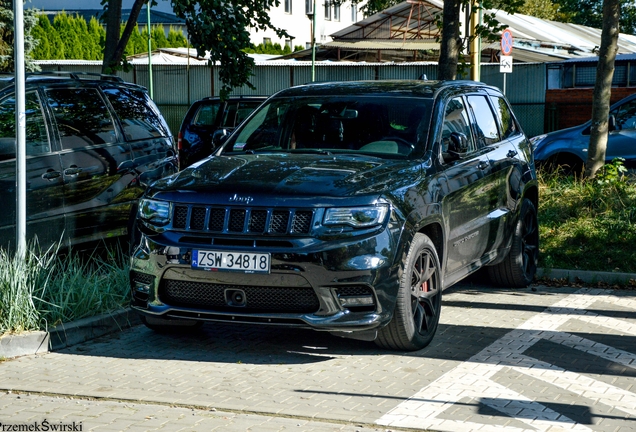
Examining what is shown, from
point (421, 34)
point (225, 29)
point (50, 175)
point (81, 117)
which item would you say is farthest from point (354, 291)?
point (421, 34)

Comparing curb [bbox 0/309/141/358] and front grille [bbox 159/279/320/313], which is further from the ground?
front grille [bbox 159/279/320/313]

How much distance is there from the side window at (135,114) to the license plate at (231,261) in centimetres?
343

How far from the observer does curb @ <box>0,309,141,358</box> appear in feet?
21.7

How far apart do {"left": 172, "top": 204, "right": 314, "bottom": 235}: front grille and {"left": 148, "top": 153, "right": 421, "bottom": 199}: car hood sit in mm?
129

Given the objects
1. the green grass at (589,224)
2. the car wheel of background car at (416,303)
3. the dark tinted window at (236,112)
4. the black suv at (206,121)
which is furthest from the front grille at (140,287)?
the dark tinted window at (236,112)

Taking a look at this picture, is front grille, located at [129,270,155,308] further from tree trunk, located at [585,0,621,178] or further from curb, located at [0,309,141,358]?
tree trunk, located at [585,0,621,178]

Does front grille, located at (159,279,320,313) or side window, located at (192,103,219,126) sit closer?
front grille, located at (159,279,320,313)

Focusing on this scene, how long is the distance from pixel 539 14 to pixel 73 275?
6456cm

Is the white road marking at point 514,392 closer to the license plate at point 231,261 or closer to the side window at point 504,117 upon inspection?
the license plate at point 231,261

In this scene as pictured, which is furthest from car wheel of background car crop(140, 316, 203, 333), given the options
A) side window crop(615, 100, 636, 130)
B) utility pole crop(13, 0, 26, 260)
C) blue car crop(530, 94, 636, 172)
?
side window crop(615, 100, 636, 130)

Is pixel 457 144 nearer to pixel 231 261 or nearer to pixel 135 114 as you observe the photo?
pixel 231 261

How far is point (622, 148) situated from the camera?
15.4 meters

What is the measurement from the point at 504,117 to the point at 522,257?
52.8 inches

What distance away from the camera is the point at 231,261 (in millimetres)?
6121
